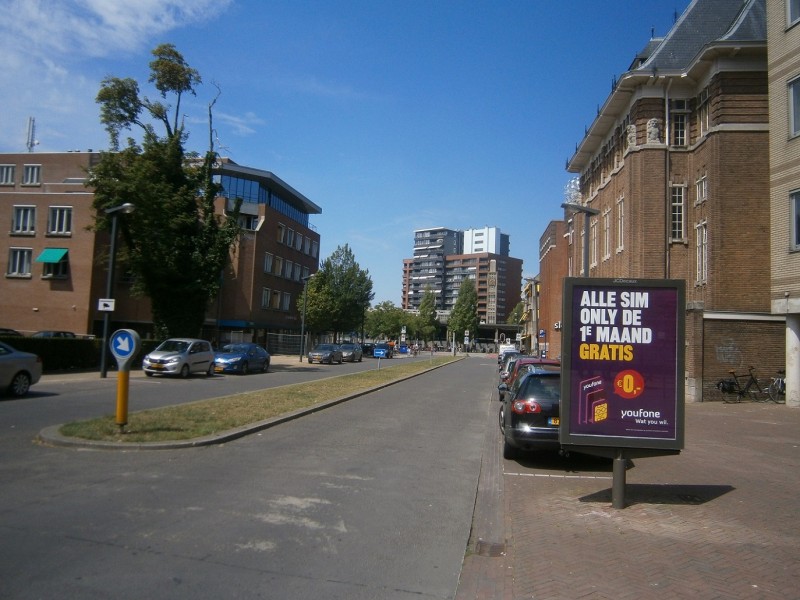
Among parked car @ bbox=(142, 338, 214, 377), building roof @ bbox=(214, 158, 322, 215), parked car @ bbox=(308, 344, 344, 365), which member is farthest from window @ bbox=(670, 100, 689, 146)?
building roof @ bbox=(214, 158, 322, 215)

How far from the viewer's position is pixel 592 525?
667 centimetres

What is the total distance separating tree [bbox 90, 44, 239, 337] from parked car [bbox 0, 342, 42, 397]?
16.6 metres

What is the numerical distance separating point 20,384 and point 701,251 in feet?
79.1

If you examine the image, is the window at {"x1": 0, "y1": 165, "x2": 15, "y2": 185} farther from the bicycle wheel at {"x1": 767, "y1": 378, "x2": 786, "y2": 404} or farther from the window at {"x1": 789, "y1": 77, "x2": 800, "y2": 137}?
the bicycle wheel at {"x1": 767, "y1": 378, "x2": 786, "y2": 404}

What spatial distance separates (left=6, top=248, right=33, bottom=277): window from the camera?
43844mm

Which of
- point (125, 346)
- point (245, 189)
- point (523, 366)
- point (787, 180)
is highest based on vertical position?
point (245, 189)

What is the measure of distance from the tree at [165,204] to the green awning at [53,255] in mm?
10057

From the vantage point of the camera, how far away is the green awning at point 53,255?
42.2 metres

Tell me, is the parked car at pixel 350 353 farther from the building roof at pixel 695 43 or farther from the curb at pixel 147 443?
the curb at pixel 147 443

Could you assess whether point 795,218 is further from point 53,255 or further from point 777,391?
point 53,255

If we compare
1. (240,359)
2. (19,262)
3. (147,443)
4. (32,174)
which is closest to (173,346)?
(240,359)

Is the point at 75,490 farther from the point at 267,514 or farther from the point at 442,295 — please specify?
the point at 442,295

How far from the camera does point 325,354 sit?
47.1m

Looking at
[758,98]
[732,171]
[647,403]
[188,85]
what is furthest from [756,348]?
[188,85]
